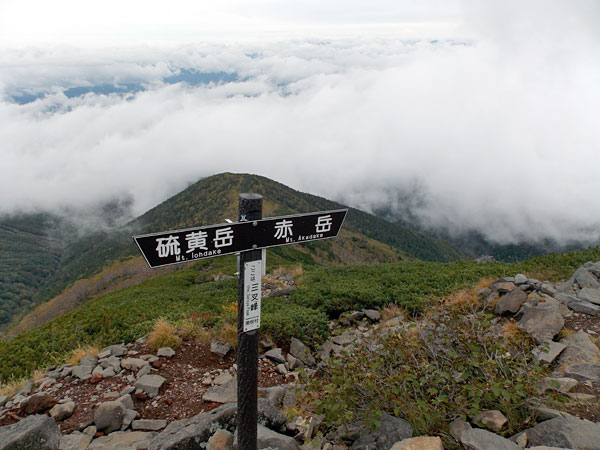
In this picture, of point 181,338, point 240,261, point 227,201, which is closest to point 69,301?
point 227,201

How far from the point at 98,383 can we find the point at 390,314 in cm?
876

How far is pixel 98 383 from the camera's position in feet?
27.1

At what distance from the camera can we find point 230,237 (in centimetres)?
409

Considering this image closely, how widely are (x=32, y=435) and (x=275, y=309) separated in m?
8.28

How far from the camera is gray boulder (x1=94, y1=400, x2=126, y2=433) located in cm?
676

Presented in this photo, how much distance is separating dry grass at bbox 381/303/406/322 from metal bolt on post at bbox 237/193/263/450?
28.6 ft

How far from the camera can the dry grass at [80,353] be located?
9141 millimetres

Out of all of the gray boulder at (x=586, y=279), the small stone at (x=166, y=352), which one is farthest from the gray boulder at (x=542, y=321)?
the small stone at (x=166, y=352)

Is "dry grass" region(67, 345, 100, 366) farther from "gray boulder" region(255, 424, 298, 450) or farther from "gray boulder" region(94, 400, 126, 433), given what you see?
"gray boulder" region(255, 424, 298, 450)

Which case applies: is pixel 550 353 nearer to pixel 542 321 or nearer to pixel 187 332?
pixel 542 321

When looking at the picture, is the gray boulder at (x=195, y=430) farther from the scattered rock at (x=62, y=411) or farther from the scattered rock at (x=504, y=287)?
the scattered rock at (x=504, y=287)

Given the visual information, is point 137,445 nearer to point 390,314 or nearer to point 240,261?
point 240,261

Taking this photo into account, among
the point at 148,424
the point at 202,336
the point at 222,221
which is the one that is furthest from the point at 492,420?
the point at 222,221

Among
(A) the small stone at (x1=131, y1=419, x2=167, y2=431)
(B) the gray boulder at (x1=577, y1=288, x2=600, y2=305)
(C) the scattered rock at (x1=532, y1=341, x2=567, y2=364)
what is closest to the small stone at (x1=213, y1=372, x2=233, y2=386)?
(A) the small stone at (x1=131, y1=419, x2=167, y2=431)
